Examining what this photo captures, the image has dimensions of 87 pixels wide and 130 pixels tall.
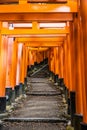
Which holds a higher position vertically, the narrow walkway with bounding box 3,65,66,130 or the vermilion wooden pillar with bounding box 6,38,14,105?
the vermilion wooden pillar with bounding box 6,38,14,105

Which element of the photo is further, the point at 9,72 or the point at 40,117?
the point at 9,72

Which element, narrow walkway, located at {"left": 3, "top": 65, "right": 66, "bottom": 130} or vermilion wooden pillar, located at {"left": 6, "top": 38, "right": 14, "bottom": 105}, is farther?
vermilion wooden pillar, located at {"left": 6, "top": 38, "right": 14, "bottom": 105}

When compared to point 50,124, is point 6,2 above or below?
above

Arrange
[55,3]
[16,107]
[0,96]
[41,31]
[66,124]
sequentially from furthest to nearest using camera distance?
[16,107]
[0,96]
[41,31]
[66,124]
[55,3]

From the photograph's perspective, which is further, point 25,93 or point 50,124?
point 25,93

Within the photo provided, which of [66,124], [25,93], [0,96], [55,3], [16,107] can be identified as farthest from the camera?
[25,93]

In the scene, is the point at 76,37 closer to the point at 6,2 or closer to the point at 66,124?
the point at 6,2

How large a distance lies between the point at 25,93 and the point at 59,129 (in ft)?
33.6

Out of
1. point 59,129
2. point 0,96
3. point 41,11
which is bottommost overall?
point 59,129

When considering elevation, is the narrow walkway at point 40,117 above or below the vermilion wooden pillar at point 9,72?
below

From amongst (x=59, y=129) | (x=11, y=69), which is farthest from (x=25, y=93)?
(x=59, y=129)

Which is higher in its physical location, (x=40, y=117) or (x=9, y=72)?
(x=9, y=72)

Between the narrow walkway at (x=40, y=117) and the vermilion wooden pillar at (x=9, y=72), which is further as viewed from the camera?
the vermilion wooden pillar at (x=9, y=72)

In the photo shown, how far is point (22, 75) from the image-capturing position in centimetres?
1962
